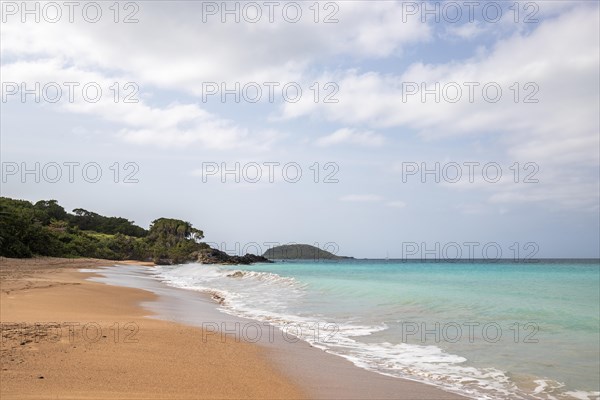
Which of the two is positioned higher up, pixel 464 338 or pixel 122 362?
pixel 122 362

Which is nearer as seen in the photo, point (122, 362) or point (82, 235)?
point (122, 362)

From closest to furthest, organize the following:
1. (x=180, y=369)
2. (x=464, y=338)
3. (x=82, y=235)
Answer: (x=180, y=369), (x=464, y=338), (x=82, y=235)

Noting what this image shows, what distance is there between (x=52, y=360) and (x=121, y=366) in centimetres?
86

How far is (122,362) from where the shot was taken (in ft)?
19.7

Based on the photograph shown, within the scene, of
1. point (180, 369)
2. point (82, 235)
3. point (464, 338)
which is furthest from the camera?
point (82, 235)

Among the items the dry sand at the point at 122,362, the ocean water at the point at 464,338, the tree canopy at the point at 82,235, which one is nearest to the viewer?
the dry sand at the point at 122,362

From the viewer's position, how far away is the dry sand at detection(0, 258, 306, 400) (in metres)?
4.90

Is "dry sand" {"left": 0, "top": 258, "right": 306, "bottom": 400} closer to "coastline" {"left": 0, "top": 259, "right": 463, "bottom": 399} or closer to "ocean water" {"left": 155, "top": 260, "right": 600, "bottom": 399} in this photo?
"coastline" {"left": 0, "top": 259, "right": 463, "bottom": 399}

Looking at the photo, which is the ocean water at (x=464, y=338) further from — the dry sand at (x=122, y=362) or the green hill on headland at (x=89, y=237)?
the green hill on headland at (x=89, y=237)

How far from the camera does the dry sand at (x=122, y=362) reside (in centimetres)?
490

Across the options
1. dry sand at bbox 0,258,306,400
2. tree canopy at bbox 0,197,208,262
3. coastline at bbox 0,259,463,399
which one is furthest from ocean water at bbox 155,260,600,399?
tree canopy at bbox 0,197,208,262

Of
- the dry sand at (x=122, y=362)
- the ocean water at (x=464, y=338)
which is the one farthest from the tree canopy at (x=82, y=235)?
the dry sand at (x=122, y=362)

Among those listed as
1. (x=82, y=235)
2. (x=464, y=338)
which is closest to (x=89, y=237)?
(x=82, y=235)

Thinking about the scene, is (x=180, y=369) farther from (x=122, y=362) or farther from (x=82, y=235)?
(x=82, y=235)
